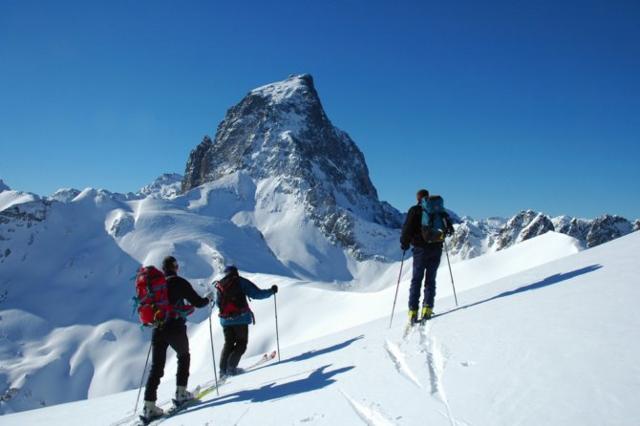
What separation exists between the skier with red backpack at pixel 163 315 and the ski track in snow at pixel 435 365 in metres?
3.52

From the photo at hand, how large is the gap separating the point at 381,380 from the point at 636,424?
2774 millimetres

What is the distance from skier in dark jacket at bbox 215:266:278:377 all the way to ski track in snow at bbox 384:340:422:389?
3075mm

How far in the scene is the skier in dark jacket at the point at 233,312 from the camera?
30.0ft

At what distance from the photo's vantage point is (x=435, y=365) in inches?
205

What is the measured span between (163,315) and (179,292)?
1.46 ft

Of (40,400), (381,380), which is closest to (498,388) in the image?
(381,380)

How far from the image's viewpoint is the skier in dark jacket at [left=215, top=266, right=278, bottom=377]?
30.0ft

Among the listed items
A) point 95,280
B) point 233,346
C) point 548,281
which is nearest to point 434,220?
point 548,281

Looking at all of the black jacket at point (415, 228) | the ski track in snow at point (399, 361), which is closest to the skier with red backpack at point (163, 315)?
the ski track in snow at point (399, 361)

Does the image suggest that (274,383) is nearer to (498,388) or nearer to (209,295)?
(209,295)

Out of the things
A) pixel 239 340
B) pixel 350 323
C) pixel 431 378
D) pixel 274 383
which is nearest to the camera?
pixel 431 378

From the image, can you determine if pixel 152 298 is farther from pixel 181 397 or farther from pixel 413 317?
pixel 413 317

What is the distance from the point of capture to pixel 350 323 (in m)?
24.0

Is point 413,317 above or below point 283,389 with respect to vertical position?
above
